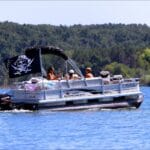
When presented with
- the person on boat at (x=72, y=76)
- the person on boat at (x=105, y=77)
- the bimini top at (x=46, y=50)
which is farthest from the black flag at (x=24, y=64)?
the person on boat at (x=105, y=77)

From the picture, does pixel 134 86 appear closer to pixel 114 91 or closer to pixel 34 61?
pixel 114 91

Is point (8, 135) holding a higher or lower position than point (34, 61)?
→ lower

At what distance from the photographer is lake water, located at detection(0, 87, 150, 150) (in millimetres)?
28859

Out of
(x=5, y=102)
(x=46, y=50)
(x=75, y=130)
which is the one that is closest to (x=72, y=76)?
(x=46, y=50)

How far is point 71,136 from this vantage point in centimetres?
3161

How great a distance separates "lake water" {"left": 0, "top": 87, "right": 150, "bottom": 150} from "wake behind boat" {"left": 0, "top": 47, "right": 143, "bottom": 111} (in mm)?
582

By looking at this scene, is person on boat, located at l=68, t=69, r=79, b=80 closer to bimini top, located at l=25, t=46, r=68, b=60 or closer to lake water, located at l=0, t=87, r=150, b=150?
bimini top, located at l=25, t=46, r=68, b=60

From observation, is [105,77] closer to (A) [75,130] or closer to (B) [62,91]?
(B) [62,91]

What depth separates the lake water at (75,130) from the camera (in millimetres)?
28859

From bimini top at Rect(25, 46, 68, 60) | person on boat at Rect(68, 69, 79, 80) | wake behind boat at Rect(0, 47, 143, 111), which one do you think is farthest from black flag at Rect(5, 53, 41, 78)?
person on boat at Rect(68, 69, 79, 80)

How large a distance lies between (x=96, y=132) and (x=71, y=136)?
191 cm

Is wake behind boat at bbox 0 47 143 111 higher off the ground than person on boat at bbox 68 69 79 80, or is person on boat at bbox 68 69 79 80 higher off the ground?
person on boat at bbox 68 69 79 80

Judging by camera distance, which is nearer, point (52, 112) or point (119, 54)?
point (52, 112)

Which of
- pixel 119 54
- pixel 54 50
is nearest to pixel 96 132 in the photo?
pixel 54 50
